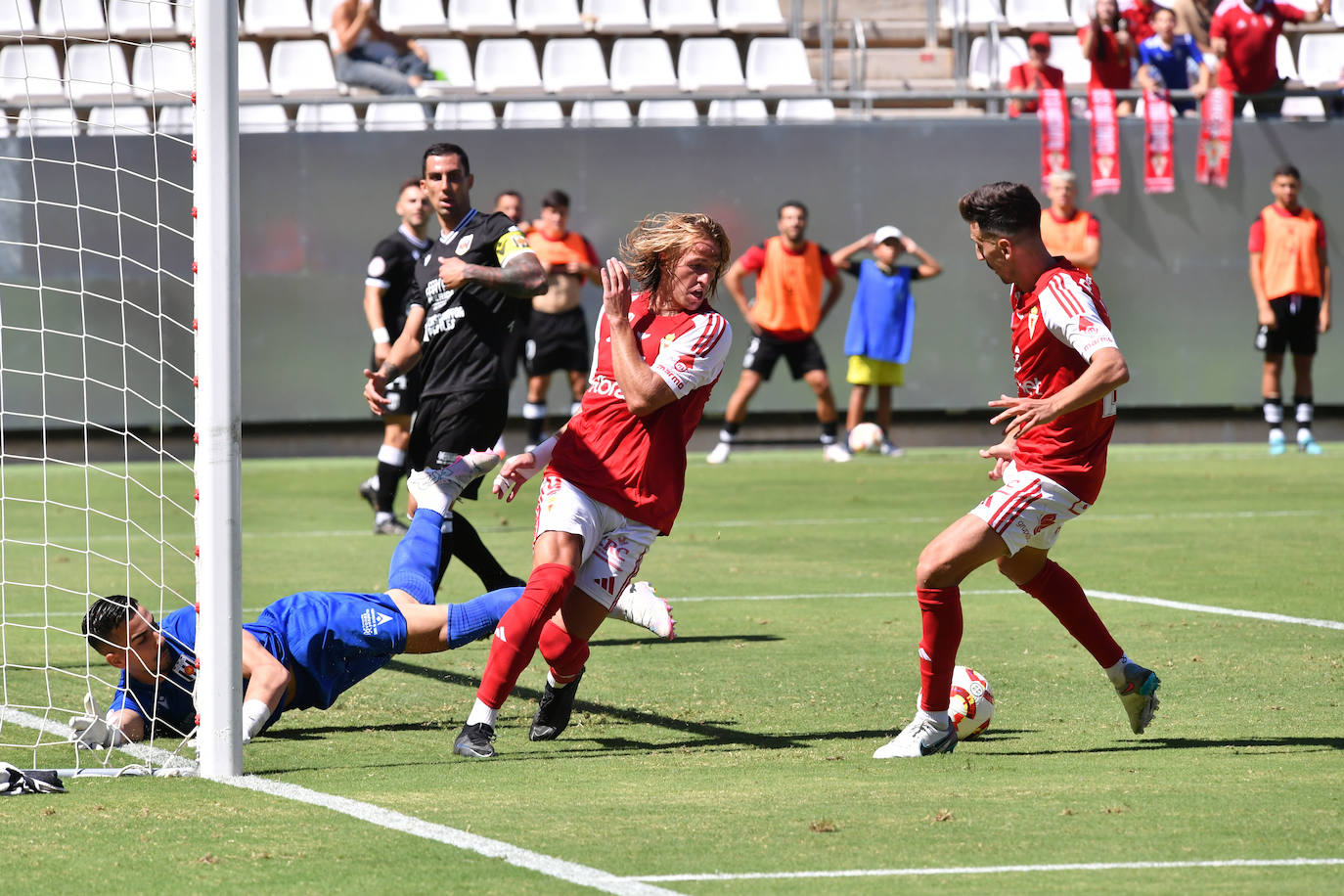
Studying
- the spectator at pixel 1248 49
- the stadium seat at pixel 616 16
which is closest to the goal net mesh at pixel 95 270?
the stadium seat at pixel 616 16

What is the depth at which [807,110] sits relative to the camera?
69.7 ft

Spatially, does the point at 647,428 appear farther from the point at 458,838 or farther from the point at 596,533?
the point at 458,838

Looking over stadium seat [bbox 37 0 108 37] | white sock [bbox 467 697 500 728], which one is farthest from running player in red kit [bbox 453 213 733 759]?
stadium seat [bbox 37 0 108 37]

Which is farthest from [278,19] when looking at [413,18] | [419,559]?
[419,559]

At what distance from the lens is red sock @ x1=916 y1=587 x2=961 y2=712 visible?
5656 millimetres

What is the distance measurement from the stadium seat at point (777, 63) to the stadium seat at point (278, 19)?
5.79 m

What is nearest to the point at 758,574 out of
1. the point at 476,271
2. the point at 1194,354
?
the point at 476,271

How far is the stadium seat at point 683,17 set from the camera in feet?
74.7

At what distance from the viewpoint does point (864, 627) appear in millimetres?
8609

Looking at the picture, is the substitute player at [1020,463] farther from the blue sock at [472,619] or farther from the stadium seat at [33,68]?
the stadium seat at [33,68]

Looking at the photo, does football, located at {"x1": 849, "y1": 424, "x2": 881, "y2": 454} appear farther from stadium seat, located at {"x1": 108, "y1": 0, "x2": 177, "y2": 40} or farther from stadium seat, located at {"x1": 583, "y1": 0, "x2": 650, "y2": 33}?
stadium seat, located at {"x1": 108, "y1": 0, "x2": 177, "y2": 40}

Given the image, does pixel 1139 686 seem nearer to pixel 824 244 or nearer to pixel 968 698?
pixel 968 698

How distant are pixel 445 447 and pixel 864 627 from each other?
2276mm

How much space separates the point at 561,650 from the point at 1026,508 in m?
1.64
